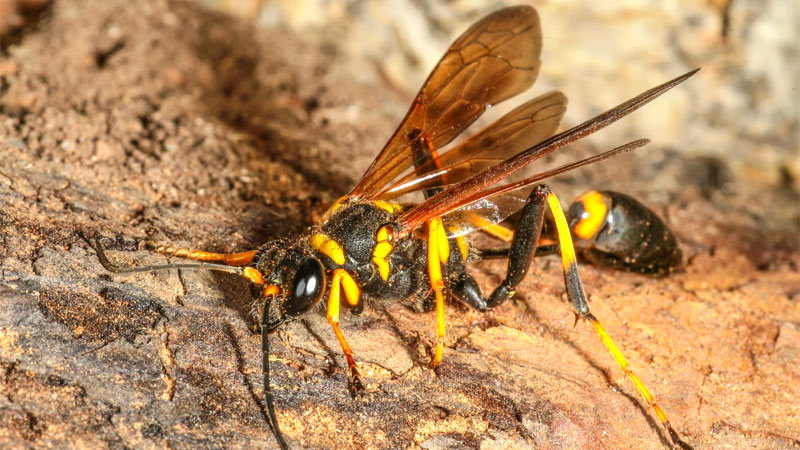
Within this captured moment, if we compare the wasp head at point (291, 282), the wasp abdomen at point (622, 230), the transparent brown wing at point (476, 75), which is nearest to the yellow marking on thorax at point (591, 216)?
the wasp abdomen at point (622, 230)

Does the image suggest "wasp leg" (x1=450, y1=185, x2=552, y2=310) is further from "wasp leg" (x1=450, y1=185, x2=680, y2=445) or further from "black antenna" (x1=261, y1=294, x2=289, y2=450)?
"black antenna" (x1=261, y1=294, x2=289, y2=450)

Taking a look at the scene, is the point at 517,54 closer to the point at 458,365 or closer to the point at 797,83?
the point at 458,365

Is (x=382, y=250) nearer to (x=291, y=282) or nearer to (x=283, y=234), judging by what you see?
(x=291, y=282)

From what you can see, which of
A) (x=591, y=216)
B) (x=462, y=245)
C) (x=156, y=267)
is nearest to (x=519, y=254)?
(x=462, y=245)

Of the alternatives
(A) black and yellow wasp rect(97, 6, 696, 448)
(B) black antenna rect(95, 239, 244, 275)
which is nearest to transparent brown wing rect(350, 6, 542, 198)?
(A) black and yellow wasp rect(97, 6, 696, 448)

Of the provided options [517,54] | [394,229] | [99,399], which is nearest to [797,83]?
[517,54]

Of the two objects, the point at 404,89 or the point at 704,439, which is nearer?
the point at 704,439
